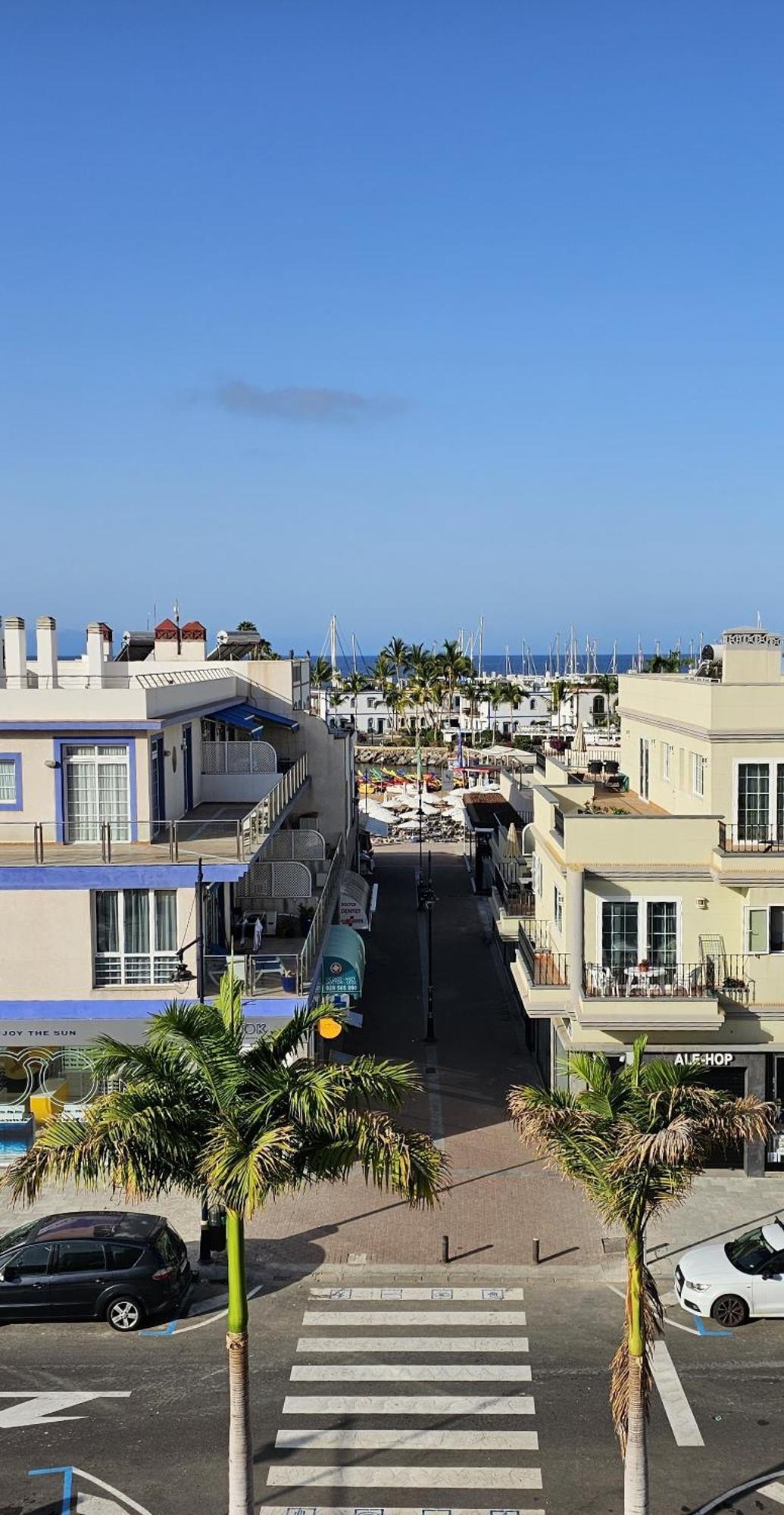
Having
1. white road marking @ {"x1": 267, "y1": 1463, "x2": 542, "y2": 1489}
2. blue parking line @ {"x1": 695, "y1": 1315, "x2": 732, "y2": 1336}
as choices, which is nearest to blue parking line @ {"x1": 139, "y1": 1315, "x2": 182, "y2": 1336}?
white road marking @ {"x1": 267, "y1": 1463, "x2": 542, "y2": 1489}

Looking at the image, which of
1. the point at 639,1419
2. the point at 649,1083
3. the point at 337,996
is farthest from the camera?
the point at 337,996

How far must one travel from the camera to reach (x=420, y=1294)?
1989 cm

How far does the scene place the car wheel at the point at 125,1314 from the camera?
60.9ft

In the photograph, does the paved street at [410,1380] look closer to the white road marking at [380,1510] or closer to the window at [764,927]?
the white road marking at [380,1510]

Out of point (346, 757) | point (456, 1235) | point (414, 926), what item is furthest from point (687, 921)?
point (414, 926)

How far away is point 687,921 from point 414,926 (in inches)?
962

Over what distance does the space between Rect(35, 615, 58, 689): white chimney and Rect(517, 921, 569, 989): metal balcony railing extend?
485 inches

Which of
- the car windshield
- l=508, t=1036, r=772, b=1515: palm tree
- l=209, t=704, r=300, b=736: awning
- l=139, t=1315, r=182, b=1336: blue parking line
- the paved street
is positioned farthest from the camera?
l=209, t=704, r=300, b=736: awning

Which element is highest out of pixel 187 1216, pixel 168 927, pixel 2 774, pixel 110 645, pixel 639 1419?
pixel 110 645

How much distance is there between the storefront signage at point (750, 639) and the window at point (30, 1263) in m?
17.2

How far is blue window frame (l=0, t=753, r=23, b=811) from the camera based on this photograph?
83.9 feet

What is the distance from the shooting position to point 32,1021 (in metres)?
23.9

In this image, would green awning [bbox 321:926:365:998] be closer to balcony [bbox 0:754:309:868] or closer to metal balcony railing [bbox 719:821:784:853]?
balcony [bbox 0:754:309:868]

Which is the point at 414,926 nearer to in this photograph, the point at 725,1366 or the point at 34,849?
the point at 34,849
